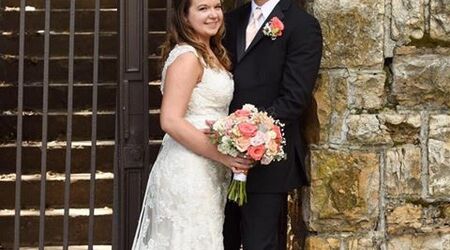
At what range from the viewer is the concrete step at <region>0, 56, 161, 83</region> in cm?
647

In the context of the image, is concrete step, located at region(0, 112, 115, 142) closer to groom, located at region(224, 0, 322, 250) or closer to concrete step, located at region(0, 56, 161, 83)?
concrete step, located at region(0, 56, 161, 83)

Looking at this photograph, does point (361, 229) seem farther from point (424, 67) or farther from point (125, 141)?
point (125, 141)

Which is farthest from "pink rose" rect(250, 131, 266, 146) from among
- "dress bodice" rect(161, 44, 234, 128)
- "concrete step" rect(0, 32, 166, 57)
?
"concrete step" rect(0, 32, 166, 57)

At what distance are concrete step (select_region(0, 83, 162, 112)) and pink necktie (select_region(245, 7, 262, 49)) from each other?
2.72 metres

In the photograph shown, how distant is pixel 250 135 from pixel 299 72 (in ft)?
1.17

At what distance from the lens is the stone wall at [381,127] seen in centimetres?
344

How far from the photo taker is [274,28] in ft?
10.9

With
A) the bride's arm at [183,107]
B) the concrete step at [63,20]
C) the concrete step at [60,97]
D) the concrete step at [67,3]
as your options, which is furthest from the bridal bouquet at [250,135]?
the concrete step at [67,3]

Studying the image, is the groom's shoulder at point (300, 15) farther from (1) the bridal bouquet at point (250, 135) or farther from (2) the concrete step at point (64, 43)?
(2) the concrete step at point (64, 43)

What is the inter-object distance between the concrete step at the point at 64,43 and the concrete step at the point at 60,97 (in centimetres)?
43

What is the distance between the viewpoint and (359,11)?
344 centimetres

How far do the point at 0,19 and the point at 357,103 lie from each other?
4351 millimetres

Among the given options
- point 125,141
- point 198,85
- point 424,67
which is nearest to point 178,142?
point 198,85

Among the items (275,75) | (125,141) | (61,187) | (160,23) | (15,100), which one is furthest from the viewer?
(160,23)
